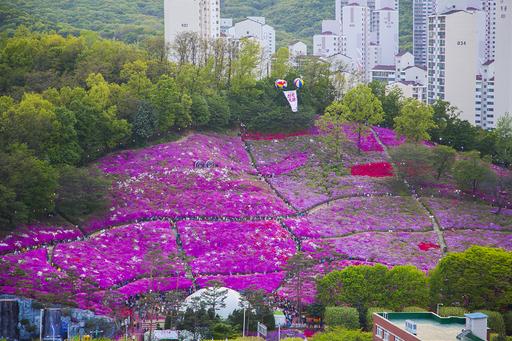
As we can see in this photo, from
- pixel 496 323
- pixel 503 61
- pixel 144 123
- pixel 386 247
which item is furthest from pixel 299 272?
pixel 503 61

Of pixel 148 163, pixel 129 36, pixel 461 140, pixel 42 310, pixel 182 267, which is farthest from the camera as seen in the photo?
pixel 129 36

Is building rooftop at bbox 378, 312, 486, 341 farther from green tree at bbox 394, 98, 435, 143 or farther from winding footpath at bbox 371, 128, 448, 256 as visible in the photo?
green tree at bbox 394, 98, 435, 143

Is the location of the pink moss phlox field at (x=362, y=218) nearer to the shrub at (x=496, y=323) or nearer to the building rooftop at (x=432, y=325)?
the shrub at (x=496, y=323)

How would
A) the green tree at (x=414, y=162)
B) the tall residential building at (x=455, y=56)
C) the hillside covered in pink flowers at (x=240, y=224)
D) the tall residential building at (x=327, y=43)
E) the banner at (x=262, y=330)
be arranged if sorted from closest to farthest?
the banner at (x=262, y=330)
the hillside covered in pink flowers at (x=240, y=224)
the green tree at (x=414, y=162)
the tall residential building at (x=455, y=56)
the tall residential building at (x=327, y=43)

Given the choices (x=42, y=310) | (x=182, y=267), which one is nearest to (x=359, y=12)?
(x=182, y=267)

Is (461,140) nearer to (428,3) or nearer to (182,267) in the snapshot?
(182,267)

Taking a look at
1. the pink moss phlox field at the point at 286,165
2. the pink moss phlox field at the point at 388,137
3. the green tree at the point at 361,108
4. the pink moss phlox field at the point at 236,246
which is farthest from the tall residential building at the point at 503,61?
the pink moss phlox field at the point at 236,246

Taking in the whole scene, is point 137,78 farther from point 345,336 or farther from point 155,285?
point 345,336
